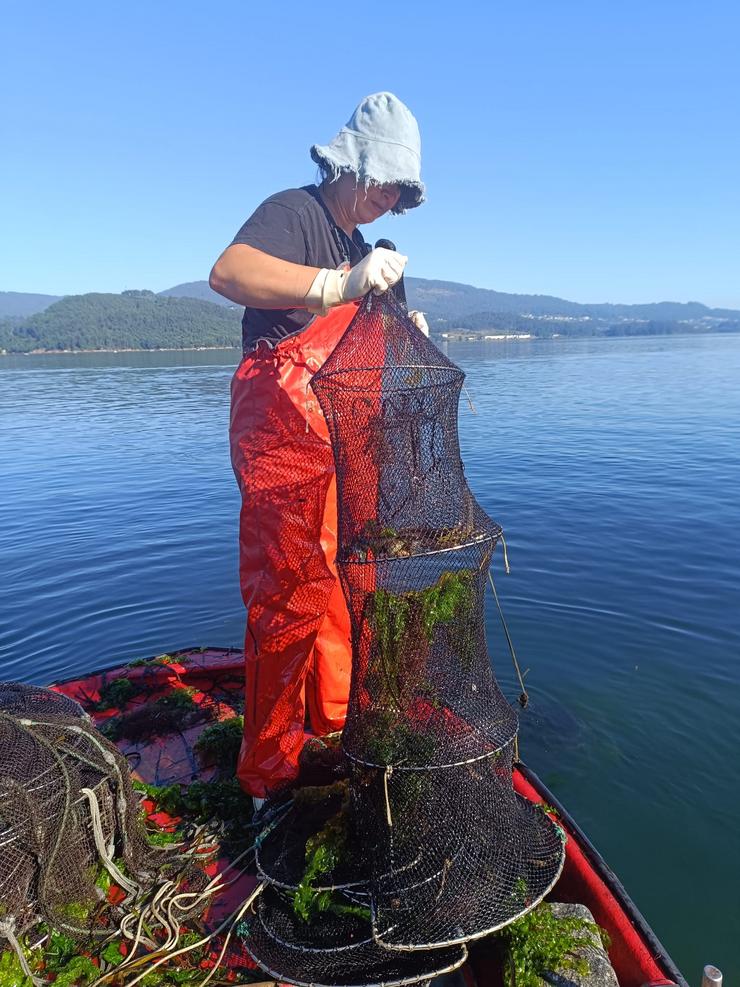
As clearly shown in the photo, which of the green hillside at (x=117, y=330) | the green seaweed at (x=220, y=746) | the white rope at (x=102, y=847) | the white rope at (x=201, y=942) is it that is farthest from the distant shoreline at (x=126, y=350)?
the white rope at (x=201, y=942)

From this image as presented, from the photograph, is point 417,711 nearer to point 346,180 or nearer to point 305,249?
point 305,249

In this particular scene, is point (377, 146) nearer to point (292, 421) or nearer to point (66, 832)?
point (292, 421)

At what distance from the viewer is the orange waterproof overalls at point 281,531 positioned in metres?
3.55

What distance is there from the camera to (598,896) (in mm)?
3305

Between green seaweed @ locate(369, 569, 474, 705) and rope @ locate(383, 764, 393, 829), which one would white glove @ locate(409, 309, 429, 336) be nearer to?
green seaweed @ locate(369, 569, 474, 705)

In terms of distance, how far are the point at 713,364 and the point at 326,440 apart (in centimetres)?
5785

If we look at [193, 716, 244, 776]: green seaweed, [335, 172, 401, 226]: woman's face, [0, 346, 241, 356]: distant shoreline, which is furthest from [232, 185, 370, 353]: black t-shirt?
[0, 346, 241, 356]: distant shoreline

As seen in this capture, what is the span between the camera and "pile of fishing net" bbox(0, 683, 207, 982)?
10.4ft

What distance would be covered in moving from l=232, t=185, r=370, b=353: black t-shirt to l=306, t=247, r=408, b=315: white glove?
335mm

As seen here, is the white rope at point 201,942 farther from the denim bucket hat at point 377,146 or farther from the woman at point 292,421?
the denim bucket hat at point 377,146

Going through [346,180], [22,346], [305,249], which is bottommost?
[22,346]

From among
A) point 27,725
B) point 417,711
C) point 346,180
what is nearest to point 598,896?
point 417,711

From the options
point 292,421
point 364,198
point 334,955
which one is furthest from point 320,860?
point 364,198

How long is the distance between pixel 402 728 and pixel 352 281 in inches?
80.6
